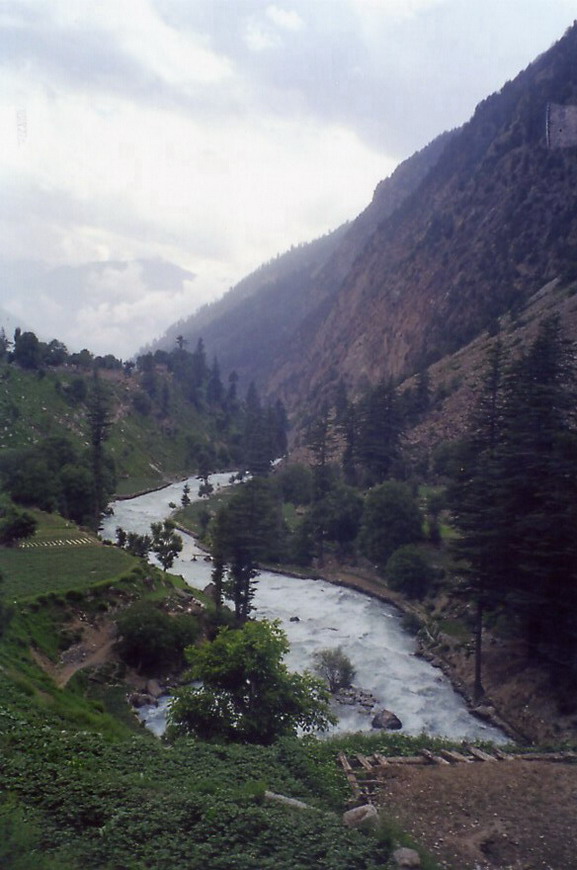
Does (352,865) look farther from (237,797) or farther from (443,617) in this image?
(443,617)

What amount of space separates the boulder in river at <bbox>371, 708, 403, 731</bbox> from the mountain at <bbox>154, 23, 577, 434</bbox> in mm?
74558

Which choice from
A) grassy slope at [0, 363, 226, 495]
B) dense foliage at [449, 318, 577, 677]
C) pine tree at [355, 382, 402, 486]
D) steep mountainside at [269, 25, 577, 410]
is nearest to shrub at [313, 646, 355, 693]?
dense foliage at [449, 318, 577, 677]

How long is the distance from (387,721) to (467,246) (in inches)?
4609

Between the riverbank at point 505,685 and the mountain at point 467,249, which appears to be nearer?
the riverbank at point 505,685

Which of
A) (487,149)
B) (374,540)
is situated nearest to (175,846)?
(374,540)

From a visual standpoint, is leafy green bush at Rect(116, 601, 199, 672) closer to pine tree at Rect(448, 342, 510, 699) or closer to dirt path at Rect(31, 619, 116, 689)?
dirt path at Rect(31, 619, 116, 689)

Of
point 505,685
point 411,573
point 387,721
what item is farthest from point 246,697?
point 411,573

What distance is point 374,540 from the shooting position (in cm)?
5294

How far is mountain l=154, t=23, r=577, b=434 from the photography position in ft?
352

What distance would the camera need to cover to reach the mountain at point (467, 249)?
10725cm

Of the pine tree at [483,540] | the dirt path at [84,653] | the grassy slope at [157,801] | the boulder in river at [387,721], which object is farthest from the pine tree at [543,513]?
the dirt path at [84,653]

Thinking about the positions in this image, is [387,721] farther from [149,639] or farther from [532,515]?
[149,639]

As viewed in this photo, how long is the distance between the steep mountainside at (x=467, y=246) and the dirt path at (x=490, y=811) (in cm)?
8319

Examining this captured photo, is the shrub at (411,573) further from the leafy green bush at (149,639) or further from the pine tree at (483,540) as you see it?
the leafy green bush at (149,639)
